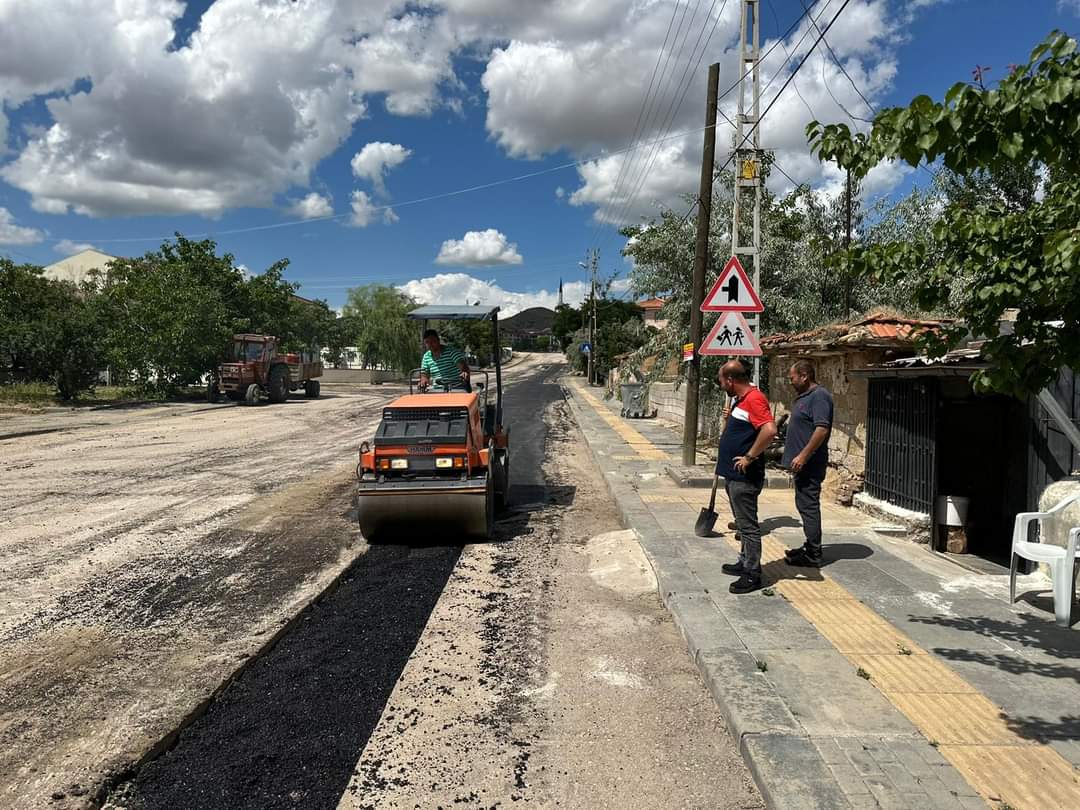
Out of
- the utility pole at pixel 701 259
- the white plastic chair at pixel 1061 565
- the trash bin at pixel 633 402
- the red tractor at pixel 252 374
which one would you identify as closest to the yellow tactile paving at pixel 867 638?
the white plastic chair at pixel 1061 565

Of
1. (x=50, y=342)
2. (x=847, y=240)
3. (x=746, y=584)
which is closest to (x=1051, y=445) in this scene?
(x=746, y=584)

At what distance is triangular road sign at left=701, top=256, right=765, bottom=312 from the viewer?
342 inches

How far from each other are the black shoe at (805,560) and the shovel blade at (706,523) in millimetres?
1110

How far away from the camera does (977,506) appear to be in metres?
7.24

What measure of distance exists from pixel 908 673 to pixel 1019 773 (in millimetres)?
1014

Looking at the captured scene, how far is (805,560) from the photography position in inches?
244

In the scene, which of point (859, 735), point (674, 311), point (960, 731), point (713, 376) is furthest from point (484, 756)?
point (674, 311)

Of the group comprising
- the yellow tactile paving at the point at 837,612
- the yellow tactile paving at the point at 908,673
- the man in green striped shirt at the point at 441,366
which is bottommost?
the yellow tactile paving at the point at 908,673

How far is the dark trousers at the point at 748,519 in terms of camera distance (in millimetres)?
5543

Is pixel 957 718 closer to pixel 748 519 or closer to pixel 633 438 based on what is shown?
pixel 748 519

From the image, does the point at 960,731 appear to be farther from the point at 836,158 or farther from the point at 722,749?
the point at 836,158

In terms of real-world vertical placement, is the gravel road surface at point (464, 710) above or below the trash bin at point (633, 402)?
below

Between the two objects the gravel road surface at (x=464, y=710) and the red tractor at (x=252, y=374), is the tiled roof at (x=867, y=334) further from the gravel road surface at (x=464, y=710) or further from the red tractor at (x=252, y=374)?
the red tractor at (x=252, y=374)

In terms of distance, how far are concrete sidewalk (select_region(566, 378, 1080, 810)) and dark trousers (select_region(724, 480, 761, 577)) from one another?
260mm
